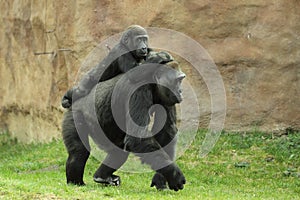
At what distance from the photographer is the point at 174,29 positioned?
11617mm

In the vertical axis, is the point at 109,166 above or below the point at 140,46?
below

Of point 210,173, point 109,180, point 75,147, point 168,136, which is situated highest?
point 168,136

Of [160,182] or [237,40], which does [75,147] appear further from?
[237,40]

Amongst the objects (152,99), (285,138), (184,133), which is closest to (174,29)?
(184,133)

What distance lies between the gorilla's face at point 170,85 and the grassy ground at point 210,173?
89cm

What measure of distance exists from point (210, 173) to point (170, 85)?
3.35 m

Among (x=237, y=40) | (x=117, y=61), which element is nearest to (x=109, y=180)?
(x=117, y=61)

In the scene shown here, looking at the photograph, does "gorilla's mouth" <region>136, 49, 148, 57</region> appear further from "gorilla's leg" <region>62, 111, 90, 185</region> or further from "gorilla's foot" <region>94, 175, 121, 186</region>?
"gorilla's foot" <region>94, 175, 121, 186</region>

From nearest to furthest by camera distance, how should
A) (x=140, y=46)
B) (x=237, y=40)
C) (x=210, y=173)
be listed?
1. (x=140, y=46)
2. (x=210, y=173)
3. (x=237, y=40)

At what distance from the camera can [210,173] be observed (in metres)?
9.75

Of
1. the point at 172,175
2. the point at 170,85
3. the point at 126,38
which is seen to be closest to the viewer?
the point at 172,175

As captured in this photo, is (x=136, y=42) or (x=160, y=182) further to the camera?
(x=136, y=42)

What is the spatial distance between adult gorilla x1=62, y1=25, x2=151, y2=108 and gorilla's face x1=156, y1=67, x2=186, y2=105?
648 millimetres

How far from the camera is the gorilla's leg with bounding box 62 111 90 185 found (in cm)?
719
